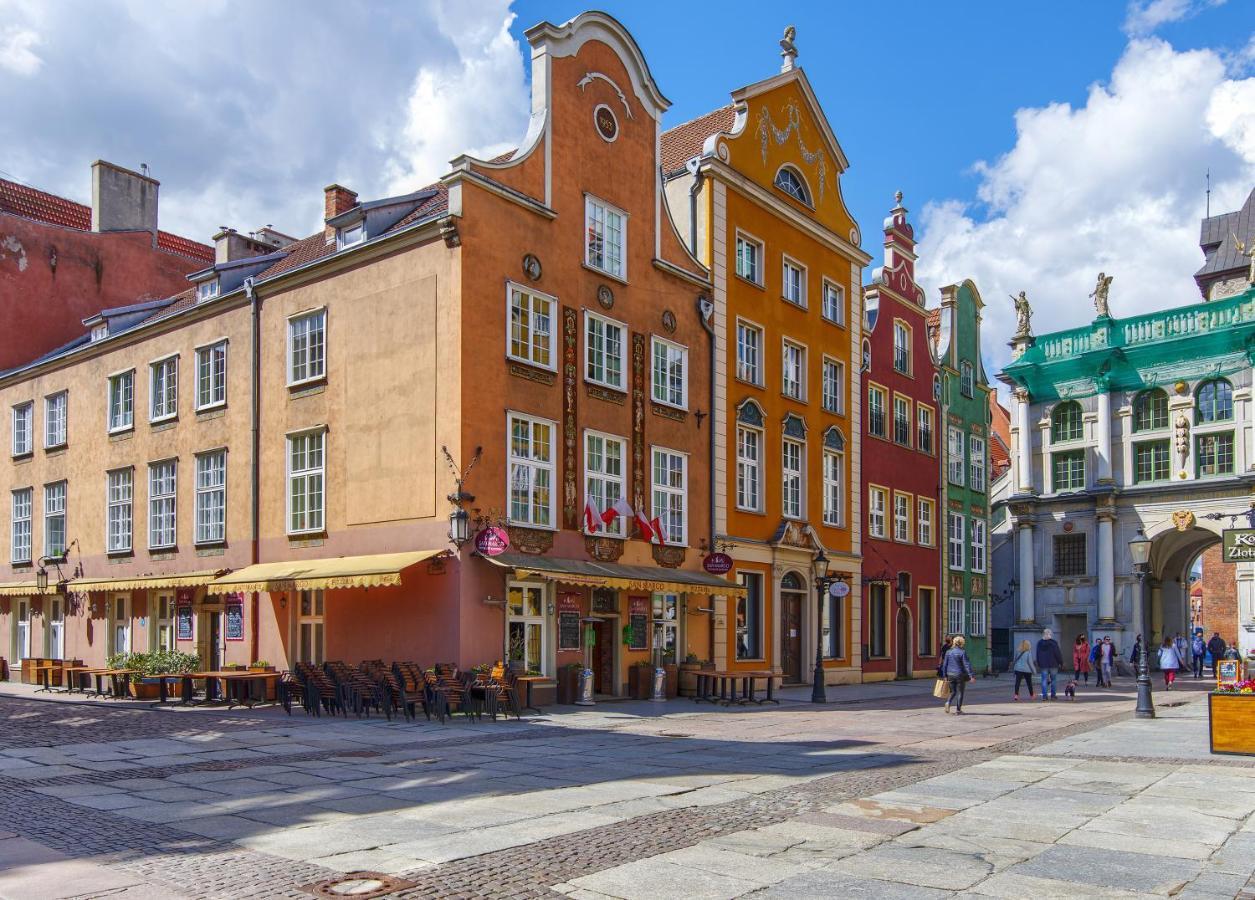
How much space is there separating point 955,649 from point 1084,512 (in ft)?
Result: 100

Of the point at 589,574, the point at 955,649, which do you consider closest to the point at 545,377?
the point at 589,574

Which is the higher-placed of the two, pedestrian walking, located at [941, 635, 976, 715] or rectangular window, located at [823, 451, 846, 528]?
rectangular window, located at [823, 451, 846, 528]

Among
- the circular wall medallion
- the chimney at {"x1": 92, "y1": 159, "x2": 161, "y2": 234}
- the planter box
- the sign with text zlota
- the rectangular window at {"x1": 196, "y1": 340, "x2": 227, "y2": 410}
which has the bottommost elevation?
the planter box

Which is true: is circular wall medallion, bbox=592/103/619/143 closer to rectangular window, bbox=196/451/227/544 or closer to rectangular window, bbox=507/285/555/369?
rectangular window, bbox=507/285/555/369

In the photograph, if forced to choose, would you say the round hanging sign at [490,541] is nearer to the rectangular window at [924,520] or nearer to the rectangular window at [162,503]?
the rectangular window at [162,503]

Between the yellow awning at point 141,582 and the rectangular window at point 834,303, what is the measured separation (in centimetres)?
1872

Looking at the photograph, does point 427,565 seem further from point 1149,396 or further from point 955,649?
point 1149,396

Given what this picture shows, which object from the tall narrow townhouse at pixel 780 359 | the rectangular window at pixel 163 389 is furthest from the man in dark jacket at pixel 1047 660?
the rectangular window at pixel 163 389

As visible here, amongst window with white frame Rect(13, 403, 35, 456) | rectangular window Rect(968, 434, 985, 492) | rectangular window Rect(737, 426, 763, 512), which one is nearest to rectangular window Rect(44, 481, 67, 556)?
window with white frame Rect(13, 403, 35, 456)

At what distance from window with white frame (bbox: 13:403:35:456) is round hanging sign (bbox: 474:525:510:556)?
1979 centimetres

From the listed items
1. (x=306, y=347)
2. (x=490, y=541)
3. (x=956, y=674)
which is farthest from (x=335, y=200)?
(x=956, y=674)

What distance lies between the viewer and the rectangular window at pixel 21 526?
34.7m

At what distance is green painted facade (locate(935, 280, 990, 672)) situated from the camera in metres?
42.6

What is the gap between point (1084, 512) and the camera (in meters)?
51.6
